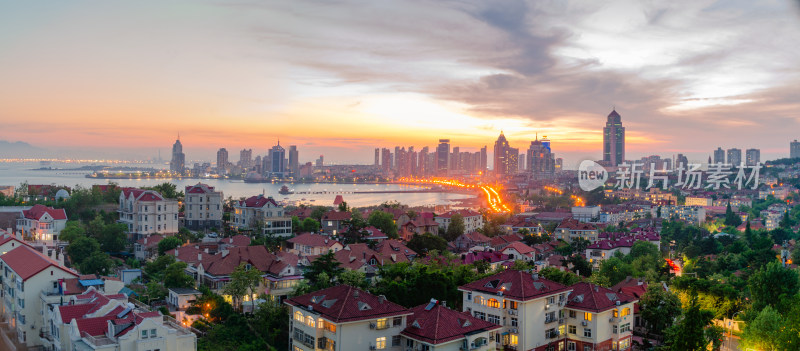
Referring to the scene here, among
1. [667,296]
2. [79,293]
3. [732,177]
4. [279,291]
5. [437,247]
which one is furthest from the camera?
[732,177]

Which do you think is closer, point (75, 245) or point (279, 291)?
point (279, 291)

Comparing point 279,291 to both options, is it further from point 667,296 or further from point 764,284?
point 764,284

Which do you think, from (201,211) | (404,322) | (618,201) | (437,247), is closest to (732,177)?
(618,201)

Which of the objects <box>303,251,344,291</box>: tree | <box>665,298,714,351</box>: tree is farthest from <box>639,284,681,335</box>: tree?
<box>303,251,344,291</box>: tree

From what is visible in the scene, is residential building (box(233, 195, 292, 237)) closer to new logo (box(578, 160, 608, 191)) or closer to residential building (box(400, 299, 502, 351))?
residential building (box(400, 299, 502, 351))

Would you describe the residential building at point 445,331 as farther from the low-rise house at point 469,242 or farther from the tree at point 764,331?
the low-rise house at point 469,242

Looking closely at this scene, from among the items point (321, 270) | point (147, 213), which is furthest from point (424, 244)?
point (147, 213)

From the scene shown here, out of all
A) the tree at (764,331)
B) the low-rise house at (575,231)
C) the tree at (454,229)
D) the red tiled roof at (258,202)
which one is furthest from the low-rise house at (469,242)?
the tree at (764,331)

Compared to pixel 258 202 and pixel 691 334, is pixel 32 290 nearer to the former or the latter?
pixel 691 334
